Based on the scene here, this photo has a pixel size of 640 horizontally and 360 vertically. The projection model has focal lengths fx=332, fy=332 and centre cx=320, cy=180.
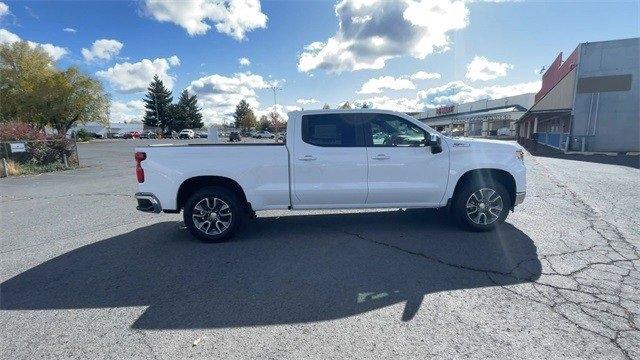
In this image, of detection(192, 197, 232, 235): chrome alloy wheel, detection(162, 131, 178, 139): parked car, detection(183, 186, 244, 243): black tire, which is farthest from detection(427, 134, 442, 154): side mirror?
detection(162, 131, 178, 139): parked car

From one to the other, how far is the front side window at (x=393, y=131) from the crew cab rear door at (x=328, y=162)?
22 cm

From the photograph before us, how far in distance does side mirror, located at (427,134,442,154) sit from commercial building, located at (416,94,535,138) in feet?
115

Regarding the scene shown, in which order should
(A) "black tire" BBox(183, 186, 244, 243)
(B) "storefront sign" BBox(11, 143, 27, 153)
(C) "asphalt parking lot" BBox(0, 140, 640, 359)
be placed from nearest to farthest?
(C) "asphalt parking lot" BBox(0, 140, 640, 359) → (A) "black tire" BBox(183, 186, 244, 243) → (B) "storefront sign" BBox(11, 143, 27, 153)

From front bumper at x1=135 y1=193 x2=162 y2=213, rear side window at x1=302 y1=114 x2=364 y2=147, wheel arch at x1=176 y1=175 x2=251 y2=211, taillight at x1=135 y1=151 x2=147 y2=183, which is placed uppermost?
rear side window at x1=302 y1=114 x2=364 y2=147

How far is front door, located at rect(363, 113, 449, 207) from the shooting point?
4930 millimetres

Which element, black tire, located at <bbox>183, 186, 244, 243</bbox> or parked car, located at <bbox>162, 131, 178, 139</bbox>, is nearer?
black tire, located at <bbox>183, 186, 244, 243</bbox>

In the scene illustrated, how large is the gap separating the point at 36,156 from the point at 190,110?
60800 mm

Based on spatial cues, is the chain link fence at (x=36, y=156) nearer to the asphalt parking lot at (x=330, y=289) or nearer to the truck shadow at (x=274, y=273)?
the asphalt parking lot at (x=330, y=289)

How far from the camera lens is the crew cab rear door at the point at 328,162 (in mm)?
4852

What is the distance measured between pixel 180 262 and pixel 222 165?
1422mm

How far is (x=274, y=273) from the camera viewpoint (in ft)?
12.9

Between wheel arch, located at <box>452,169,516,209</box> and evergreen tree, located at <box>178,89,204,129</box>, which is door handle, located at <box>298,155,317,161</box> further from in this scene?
evergreen tree, located at <box>178,89,204,129</box>

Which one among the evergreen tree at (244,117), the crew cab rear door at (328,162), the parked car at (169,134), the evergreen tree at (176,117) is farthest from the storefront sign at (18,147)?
the evergreen tree at (244,117)

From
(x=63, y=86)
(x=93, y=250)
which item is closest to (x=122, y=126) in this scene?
(x=63, y=86)
